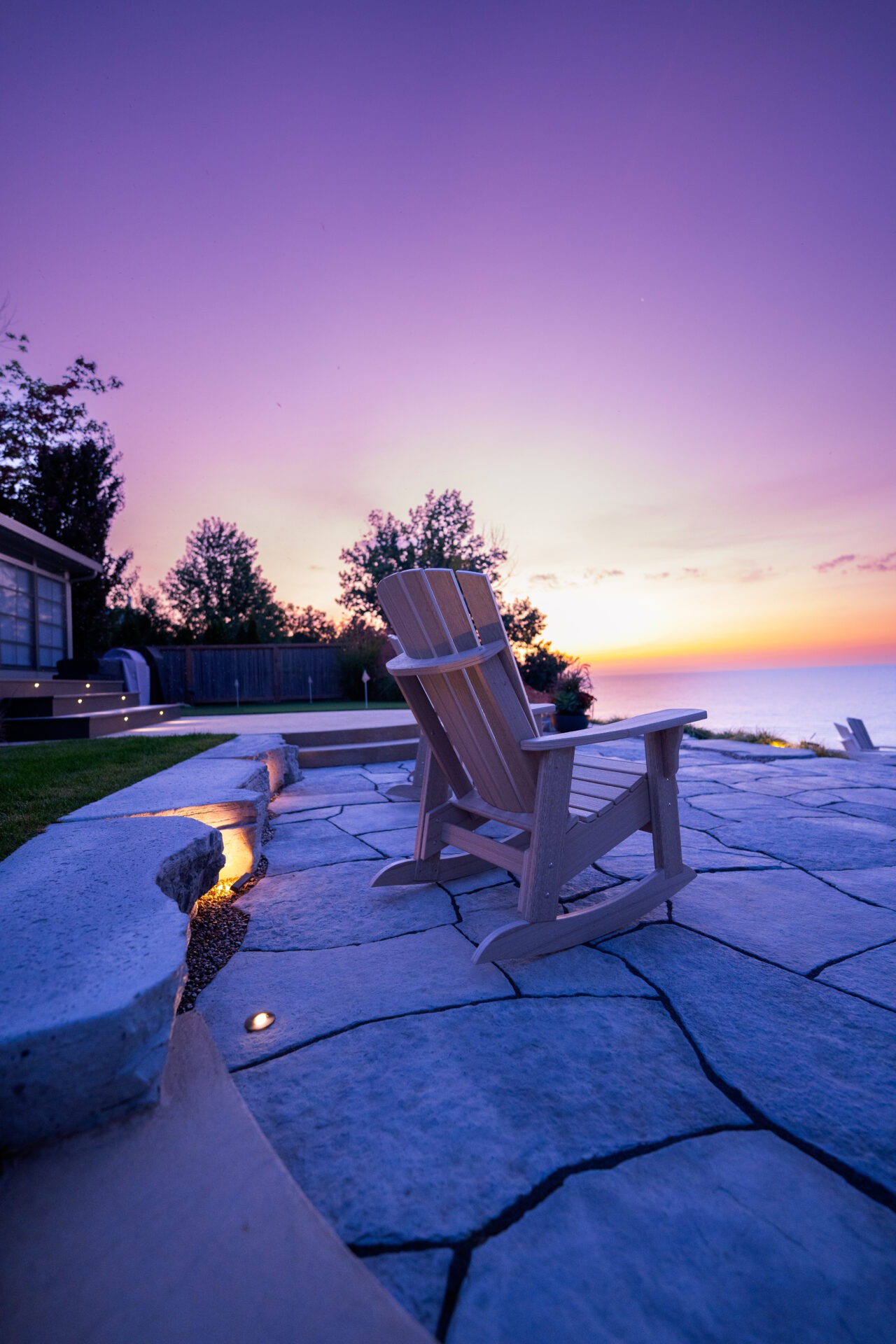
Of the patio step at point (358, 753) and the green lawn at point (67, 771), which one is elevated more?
the green lawn at point (67, 771)

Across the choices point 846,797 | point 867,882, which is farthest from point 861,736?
point 867,882

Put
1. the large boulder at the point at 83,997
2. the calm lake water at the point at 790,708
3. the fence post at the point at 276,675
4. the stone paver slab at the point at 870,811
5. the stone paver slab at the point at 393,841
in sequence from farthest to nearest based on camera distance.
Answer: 1. the calm lake water at the point at 790,708
2. the fence post at the point at 276,675
3. the stone paver slab at the point at 870,811
4. the stone paver slab at the point at 393,841
5. the large boulder at the point at 83,997

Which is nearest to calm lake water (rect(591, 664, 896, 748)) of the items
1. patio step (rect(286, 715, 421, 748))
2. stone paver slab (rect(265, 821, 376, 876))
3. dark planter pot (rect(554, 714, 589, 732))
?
dark planter pot (rect(554, 714, 589, 732))

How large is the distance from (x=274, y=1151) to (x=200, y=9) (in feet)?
25.6

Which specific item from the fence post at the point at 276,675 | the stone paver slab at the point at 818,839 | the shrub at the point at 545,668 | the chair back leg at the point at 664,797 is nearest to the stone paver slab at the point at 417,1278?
the chair back leg at the point at 664,797

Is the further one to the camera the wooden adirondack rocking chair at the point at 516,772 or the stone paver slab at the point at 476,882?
the stone paver slab at the point at 476,882

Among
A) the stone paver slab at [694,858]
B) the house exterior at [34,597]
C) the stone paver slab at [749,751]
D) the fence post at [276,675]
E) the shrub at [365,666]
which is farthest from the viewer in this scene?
the fence post at [276,675]

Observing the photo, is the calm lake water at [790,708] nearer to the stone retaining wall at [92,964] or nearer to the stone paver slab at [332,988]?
the stone paver slab at [332,988]

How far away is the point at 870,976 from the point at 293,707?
1041 centimetres

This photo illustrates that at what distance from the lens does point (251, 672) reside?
13.9 metres

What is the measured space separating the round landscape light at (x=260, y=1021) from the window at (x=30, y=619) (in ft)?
28.0

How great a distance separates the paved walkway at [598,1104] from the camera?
71 centimetres

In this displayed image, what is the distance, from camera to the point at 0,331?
9.99 m

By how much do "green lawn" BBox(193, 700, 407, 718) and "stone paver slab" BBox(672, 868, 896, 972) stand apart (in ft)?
23.0
